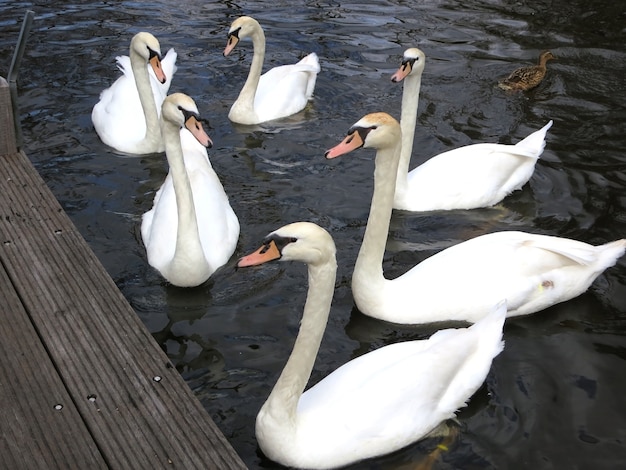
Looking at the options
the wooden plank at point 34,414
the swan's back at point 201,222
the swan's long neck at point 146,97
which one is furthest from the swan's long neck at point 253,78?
the wooden plank at point 34,414

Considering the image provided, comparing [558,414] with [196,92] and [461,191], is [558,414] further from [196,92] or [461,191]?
[196,92]

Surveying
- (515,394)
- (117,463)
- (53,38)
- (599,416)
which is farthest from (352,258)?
(53,38)

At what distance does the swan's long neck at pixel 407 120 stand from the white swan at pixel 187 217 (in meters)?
1.53

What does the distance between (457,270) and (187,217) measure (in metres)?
1.98

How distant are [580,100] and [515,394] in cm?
565

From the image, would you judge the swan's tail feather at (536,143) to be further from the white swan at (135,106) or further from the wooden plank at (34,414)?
the wooden plank at (34,414)

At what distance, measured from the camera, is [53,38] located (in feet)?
36.7

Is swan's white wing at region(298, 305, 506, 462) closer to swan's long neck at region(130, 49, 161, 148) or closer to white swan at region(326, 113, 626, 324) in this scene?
white swan at region(326, 113, 626, 324)

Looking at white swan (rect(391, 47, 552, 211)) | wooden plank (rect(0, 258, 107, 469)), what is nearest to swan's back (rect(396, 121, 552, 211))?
white swan (rect(391, 47, 552, 211))

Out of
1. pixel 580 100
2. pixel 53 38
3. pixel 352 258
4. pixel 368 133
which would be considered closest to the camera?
pixel 368 133

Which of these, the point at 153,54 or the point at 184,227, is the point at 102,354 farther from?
the point at 153,54

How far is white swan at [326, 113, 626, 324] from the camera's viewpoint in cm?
571

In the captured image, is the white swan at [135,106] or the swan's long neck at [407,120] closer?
the swan's long neck at [407,120]

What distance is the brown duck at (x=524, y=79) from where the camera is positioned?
9828 mm
